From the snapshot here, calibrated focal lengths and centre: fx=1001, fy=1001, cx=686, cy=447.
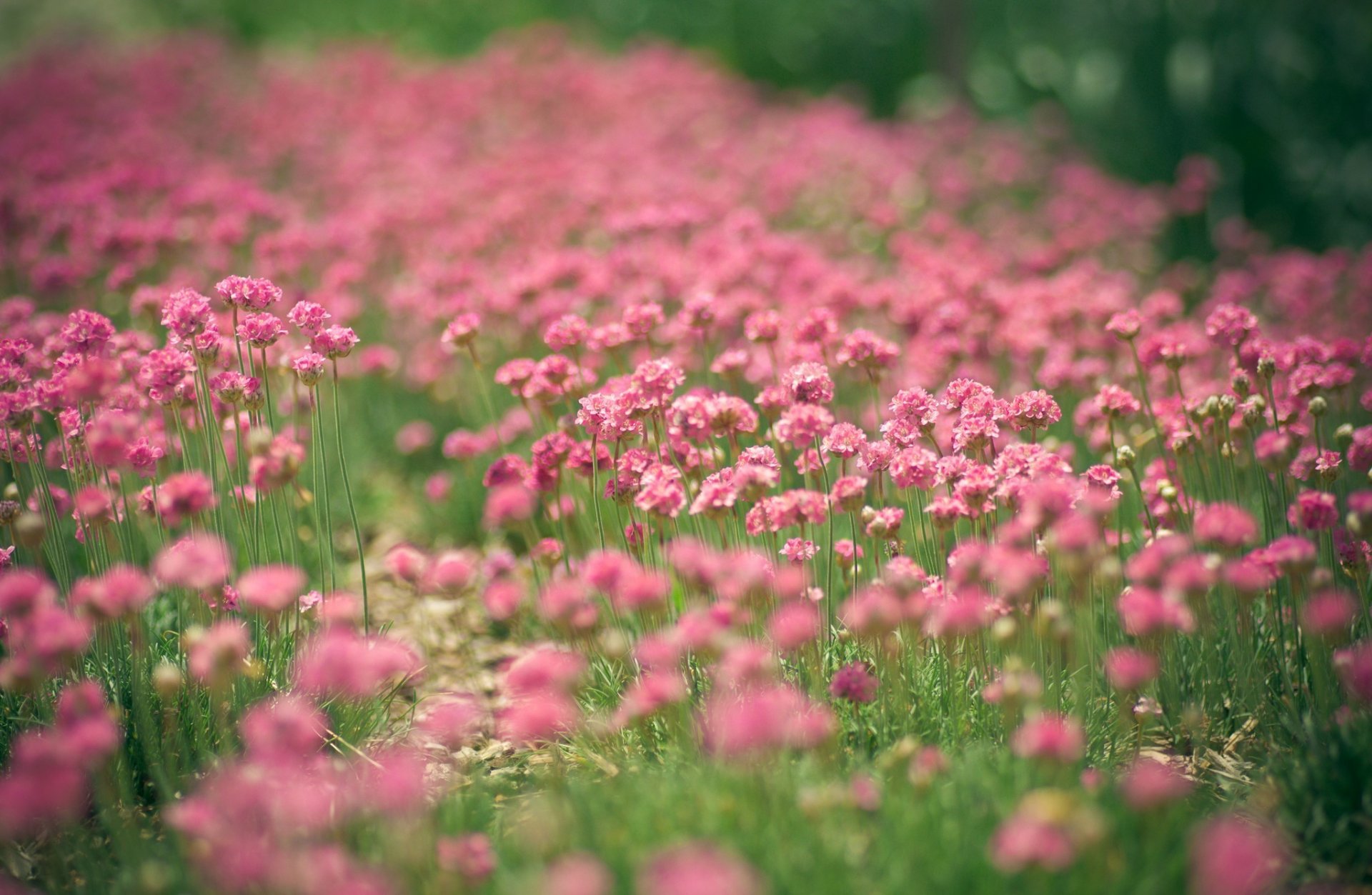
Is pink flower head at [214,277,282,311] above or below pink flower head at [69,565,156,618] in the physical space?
above

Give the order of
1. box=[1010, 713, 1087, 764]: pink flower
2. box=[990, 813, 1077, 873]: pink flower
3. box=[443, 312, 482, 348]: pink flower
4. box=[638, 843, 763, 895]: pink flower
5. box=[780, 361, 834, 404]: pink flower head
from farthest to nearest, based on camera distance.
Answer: box=[443, 312, 482, 348]: pink flower
box=[780, 361, 834, 404]: pink flower head
box=[1010, 713, 1087, 764]: pink flower
box=[990, 813, 1077, 873]: pink flower
box=[638, 843, 763, 895]: pink flower

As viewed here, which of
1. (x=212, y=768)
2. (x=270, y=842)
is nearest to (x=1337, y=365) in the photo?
(x=270, y=842)

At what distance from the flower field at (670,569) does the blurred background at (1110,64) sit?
2242 mm

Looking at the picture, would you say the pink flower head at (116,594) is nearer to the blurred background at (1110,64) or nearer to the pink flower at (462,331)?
the pink flower at (462,331)

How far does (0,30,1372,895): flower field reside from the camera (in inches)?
87.5

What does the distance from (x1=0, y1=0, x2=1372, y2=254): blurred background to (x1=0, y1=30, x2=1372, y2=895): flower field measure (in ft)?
7.36

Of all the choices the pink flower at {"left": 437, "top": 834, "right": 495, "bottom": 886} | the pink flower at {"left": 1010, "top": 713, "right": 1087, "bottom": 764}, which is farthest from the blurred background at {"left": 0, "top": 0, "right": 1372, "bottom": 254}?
the pink flower at {"left": 437, "top": 834, "right": 495, "bottom": 886}

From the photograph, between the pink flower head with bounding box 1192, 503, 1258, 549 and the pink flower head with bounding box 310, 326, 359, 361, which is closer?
the pink flower head with bounding box 1192, 503, 1258, 549

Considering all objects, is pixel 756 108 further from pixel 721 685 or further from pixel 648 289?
pixel 721 685

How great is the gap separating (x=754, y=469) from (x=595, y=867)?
1304 millimetres

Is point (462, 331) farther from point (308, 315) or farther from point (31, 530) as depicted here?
point (31, 530)

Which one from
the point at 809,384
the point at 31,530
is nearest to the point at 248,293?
the point at 31,530

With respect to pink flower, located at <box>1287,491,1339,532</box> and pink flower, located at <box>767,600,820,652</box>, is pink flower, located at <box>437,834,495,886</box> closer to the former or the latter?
pink flower, located at <box>767,600,820,652</box>

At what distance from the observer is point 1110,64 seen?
8.84 meters
